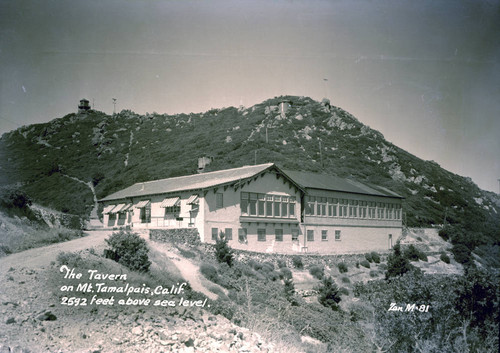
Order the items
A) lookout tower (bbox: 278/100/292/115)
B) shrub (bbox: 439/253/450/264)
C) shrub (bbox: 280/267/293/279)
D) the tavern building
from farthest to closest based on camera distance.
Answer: lookout tower (bbox: 278/100/292/115) < shrub (bbox: 439/253/450/264) < the tavern building < shrub (bbox: 280/267/293/279)

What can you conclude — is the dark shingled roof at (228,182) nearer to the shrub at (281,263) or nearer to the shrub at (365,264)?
the shrub at (281,263)

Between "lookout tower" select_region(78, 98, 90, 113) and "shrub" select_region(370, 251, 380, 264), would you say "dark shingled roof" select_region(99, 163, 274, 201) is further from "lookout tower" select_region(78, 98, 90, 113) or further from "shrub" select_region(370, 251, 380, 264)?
"lookout tower" select_region(78, 98, 90, 113)

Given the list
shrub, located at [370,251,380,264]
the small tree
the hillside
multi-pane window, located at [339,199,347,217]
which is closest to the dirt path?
the small tree

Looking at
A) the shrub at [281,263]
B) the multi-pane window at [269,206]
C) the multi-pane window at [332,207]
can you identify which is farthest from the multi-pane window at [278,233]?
the multi-pane window at [332,207]

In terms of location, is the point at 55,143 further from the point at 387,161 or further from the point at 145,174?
the point at 387,161

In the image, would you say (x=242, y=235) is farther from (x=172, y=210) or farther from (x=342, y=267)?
(x=342, y=267)

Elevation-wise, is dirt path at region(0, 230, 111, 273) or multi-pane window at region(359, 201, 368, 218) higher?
multi-pane window at region(359, 201, 368, 218)
